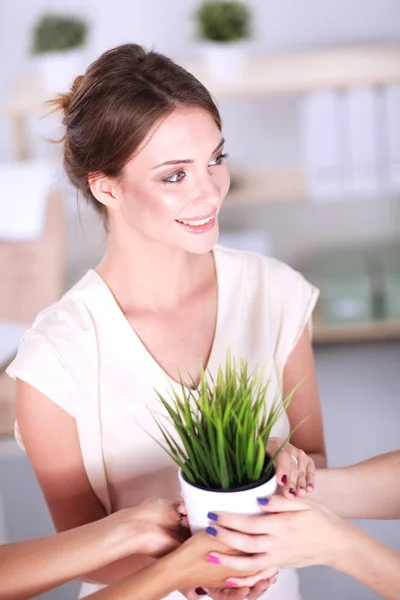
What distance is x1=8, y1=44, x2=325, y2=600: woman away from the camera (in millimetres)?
1343

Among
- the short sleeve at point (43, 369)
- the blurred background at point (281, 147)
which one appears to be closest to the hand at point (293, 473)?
the short sleeve at point (43, 369)

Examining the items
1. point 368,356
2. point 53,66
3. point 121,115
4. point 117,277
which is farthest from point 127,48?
point 368,356

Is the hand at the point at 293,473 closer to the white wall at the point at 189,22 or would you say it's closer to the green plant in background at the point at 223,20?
the green plant in background at the point at 223,20

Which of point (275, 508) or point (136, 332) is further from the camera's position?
point (136, 332)

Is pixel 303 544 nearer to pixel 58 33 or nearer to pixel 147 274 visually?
pixel 147 274

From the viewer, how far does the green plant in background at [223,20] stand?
3004mm

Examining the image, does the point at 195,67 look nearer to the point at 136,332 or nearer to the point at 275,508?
the point at 136,332

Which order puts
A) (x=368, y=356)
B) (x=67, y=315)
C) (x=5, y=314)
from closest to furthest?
(x=67, y=315) < (x=5, y=314) < (x=368, y=356)

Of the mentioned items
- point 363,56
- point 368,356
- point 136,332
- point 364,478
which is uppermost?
point 363,56

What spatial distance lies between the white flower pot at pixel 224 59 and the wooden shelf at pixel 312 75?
25 mm

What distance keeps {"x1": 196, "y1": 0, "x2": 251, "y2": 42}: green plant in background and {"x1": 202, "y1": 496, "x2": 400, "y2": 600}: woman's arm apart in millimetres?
2200

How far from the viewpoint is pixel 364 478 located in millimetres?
1382

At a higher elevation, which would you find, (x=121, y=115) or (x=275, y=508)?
(x=121, y=115)

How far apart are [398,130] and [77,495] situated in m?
2.17
